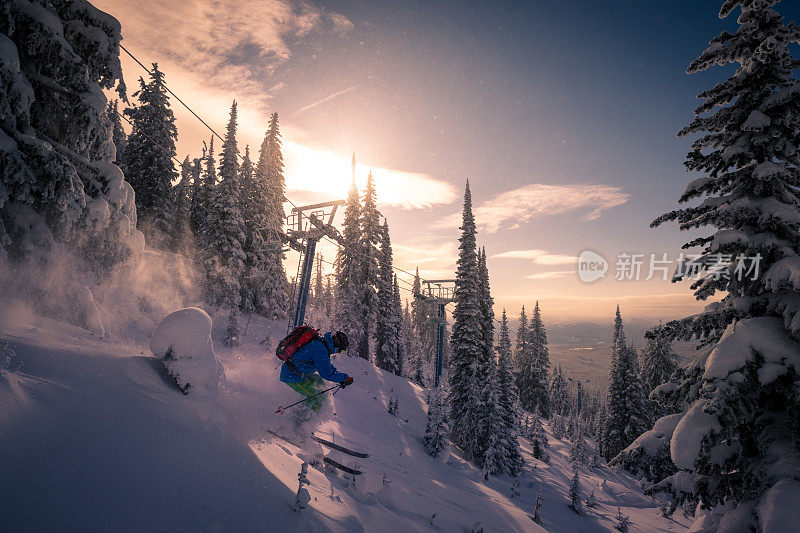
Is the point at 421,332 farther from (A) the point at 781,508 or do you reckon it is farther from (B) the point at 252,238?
(A) the point at 781,508

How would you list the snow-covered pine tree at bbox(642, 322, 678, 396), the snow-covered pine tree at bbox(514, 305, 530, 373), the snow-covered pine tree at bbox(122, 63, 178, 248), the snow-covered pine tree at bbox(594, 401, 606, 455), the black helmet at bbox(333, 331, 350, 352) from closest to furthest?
the black helmet at bbox(333, 331, 350, 352) → the snow-covered pine tree at bbox(122, 63, 178, 248) → the snow-covered pine tree at bbox(642, 322, 678, 396) → the snow-covered pine tree at bbox(594, 401, 606, 455) → the snow-covered pine tree at bbox(514, 305, 530, 373)

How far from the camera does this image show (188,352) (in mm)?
5629

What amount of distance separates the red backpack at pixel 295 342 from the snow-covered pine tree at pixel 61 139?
441 centimetres

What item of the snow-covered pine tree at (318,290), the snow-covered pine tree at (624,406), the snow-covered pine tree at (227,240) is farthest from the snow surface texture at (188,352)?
the snow-covered pine tree at (318,290)

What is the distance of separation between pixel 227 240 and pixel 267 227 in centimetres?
425

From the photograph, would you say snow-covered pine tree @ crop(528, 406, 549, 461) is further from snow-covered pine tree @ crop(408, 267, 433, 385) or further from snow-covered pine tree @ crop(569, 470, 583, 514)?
snow-covered pine tree @ crop(408, 267, 433, 385)

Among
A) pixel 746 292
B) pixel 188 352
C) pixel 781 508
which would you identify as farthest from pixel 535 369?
pixel 188 352

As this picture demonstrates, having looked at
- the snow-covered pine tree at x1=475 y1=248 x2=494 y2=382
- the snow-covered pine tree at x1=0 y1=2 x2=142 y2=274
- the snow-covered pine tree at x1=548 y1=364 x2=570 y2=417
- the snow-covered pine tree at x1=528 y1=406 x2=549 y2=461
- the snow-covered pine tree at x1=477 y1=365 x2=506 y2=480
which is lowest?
the snow-covered pine tree at x1=548 y1=364 x2=570 y2=417

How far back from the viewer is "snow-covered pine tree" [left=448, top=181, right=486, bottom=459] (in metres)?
23.1

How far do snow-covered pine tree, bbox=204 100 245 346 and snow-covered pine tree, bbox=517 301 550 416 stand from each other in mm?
45255

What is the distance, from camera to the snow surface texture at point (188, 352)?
544cm

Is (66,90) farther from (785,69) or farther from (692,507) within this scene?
(692,507)

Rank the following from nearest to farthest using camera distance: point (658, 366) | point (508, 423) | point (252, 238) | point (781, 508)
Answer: point (781, 508), point (508, 423), point (252, 238), point (658, 366)

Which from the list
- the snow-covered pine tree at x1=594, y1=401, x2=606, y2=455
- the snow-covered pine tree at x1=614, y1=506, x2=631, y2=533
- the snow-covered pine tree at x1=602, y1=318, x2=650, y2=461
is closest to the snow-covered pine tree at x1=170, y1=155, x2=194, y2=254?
the snow-covered pine tree at x1=614, y1=506, x2=631, y2=533
